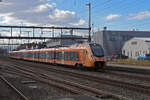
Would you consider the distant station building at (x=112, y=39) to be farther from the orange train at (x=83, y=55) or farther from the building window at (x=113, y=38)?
the orange train at (x=83, y=55)

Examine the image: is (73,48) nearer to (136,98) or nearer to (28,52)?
(136,98)

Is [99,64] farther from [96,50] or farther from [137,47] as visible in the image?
[137,47]

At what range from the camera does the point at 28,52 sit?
53.5 meters

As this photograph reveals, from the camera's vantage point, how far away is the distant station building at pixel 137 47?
67044 mm

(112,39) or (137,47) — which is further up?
(112,39)

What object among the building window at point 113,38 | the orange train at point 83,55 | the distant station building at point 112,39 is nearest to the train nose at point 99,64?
the orange train at point 83,55

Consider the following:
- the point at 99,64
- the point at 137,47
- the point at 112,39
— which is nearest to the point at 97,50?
the point at 99,64

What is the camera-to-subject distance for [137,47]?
71938 millimetres

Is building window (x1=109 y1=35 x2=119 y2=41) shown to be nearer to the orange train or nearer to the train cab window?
the orange train

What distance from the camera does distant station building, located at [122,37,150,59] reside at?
6704 cm

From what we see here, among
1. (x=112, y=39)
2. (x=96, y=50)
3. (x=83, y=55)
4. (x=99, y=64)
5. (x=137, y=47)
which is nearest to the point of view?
(x=99, y=64)

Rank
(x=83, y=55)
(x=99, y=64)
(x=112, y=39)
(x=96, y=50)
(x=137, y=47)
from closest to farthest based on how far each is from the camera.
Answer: (x=99, y=64) < (x=96, y=50) < (x=83, y=55) < (x=137, y=47) < (x=112, y=39)

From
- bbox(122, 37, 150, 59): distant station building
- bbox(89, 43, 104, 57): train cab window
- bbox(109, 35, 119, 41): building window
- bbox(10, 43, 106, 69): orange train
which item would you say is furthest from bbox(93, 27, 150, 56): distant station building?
bbox(89, 43, 104, 57): train cab window

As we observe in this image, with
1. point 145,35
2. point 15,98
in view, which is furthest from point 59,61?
point 145,35
